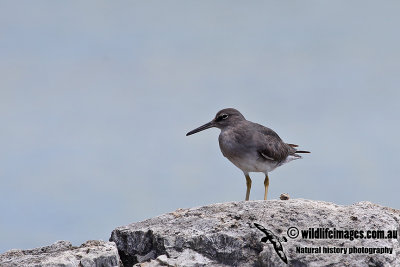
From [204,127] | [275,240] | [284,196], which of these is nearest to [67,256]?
[275,240]

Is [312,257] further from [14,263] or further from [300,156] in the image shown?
[300,156]

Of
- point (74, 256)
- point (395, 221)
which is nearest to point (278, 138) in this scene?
point (395, 221)

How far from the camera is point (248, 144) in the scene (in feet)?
48.6

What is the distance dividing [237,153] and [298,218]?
489 centimetres

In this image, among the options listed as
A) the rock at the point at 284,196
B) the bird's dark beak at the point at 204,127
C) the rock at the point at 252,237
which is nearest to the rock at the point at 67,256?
the rock at the point at 252,237

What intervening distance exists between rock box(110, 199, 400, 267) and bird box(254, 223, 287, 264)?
0.02 metres

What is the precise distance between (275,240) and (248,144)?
5420 mm

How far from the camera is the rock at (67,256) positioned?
29.6 feet

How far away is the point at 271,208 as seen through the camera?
34.2 ft

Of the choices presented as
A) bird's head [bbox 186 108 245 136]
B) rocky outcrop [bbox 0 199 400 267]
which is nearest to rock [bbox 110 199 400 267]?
rocky outcrop [bbox 0 199 400 267]

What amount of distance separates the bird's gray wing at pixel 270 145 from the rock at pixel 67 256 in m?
6.22

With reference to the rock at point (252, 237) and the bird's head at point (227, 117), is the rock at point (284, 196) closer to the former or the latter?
the rock at point (252, 237)

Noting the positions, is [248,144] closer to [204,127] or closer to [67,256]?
[204,127]

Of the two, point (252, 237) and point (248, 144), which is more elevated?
point (248, 144)
